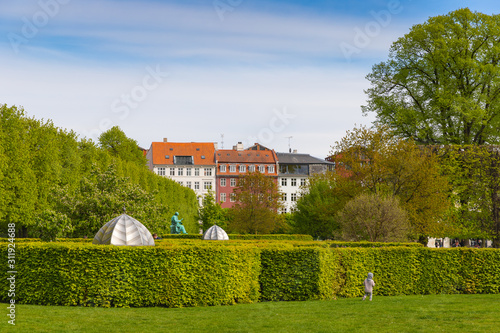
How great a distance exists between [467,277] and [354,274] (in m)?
4.51

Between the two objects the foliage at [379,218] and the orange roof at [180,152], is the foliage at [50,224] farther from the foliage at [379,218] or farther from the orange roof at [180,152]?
the orange roof at [180,152]

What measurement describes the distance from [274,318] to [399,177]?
24329 mm

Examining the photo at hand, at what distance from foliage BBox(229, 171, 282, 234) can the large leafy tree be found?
51.9ft

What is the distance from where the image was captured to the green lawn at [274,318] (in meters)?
12.0

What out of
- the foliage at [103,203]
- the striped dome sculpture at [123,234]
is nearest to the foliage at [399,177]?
the foliage at [103,203]

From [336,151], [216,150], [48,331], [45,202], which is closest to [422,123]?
[336,151]

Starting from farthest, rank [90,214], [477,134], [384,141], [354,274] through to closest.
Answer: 1. [477,134]
2. [384,141]
3. [90,214]
4. [354,274]

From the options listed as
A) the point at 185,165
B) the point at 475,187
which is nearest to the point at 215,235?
the point at 475,187

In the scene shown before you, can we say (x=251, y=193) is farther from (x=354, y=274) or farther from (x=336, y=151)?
(x=354, y=274)

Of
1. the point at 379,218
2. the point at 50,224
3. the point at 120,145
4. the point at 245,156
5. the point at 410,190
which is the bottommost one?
the point at 50,224

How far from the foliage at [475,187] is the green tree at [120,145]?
52946mm

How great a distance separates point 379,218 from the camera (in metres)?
30.7

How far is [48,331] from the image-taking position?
1127 cm

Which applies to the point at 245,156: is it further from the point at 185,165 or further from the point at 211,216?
the point at 211,216
